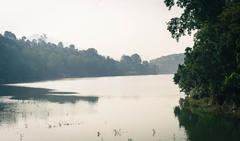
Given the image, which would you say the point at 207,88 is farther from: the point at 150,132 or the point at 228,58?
the point at 150,132

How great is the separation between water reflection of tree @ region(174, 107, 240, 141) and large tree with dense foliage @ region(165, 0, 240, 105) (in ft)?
18.8

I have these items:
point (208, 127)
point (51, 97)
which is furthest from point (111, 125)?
point (51, 97)

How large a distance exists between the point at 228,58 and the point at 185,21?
32.1 feet

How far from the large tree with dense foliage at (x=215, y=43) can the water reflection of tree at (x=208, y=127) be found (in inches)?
225

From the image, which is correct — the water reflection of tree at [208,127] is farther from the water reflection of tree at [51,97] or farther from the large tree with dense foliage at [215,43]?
the water reflection of tree at [51,97]

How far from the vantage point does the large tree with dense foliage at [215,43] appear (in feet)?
230

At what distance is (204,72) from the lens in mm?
83938

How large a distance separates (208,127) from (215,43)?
1417 cm

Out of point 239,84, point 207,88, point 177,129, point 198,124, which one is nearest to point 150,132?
point 177,129

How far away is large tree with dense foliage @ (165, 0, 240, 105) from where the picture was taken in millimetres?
70250

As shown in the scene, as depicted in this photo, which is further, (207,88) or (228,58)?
(207,88)

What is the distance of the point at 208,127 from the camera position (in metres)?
71.6

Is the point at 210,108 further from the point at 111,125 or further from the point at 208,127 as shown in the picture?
the point at 111,125

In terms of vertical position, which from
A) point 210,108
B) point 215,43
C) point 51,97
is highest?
point 215,43
